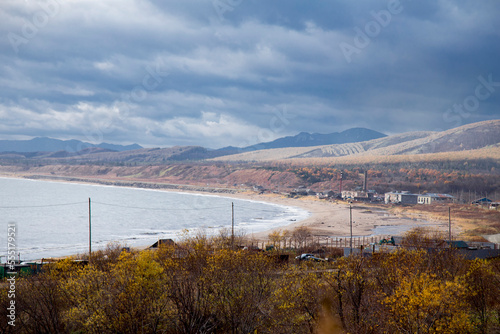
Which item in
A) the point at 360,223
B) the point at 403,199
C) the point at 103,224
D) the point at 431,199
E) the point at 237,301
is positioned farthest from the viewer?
the point at 403,199

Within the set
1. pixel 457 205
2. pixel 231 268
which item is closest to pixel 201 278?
pixel 231 268

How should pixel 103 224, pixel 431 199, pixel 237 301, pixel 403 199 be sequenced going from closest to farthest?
pixel 237 301
pixel 103 224
pixel 431 199
pixel 403 199

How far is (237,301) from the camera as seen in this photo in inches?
690

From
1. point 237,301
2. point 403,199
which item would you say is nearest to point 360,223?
point 403,199

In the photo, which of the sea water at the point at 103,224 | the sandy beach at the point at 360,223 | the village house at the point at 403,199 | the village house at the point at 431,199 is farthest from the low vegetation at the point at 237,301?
the village house at the point at 403,199

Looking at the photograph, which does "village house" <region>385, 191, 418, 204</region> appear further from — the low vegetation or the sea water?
the low vegetation

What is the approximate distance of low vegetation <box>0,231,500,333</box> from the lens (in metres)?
16.1

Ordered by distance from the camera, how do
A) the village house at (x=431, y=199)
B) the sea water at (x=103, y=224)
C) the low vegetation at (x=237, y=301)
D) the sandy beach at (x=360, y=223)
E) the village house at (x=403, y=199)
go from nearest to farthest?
the low vegetation at (x=237, y=301) < the sea water at (x=103, y=224) < the sandy beach at (x=360, y=223) < the village house at (x=431, y=199) < the village house at (x=403, y=199)

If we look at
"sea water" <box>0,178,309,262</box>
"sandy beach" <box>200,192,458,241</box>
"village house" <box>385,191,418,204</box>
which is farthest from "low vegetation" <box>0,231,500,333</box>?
"village house" <box>385,191,418,204</box>

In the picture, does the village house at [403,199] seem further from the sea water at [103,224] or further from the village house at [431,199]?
the sea water at [103,224]

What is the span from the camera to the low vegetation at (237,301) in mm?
16125

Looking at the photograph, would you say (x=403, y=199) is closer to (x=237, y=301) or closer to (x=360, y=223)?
(x=360, y=223)

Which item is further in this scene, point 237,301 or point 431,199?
point 431,199

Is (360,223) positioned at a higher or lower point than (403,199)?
lower
